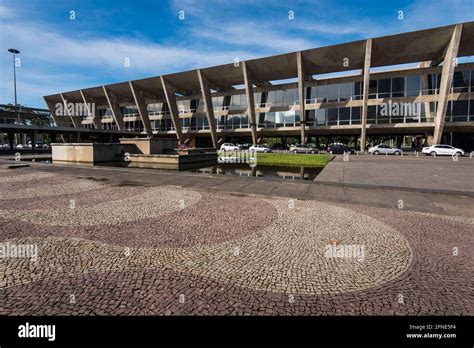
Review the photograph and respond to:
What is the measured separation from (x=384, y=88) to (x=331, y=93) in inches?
319

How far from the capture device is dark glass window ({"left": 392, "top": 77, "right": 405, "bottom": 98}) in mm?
39031

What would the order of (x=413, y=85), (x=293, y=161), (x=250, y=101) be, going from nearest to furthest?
(x=293, y=161) < (x=413, y=85) < (x=250, y=101)

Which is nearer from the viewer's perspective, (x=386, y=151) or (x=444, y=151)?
(x=444, y=151)

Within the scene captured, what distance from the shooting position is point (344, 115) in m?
42.1

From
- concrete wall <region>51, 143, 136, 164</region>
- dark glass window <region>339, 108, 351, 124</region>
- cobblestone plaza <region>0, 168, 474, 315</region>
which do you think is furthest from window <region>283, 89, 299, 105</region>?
cobblestone plaza <region>0, 168, 474, 315</region>

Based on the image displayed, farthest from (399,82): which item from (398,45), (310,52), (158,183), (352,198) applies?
(158,183)

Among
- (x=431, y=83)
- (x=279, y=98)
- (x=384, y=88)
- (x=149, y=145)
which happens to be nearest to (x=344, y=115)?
(x=384, y=88)

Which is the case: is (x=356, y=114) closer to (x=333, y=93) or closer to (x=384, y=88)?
(x=333, y=93)

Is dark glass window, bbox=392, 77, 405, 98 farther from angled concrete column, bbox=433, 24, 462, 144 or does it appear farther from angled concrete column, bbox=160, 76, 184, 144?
angled concrete column, bbox=160, 76, 184, 144

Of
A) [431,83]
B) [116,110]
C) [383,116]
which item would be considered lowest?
[383,116]

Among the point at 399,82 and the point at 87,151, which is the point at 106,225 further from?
the point at 399,82

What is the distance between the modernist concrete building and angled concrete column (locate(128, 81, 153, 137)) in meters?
0.25

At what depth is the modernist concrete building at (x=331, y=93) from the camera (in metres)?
35.5

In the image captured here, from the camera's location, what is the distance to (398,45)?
115 feet
